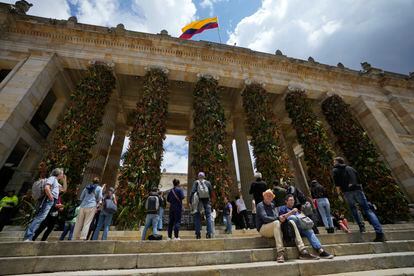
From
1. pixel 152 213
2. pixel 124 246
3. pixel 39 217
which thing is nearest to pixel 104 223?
pixel 152 213

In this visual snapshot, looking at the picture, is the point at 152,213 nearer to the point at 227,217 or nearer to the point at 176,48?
the point at 227,217

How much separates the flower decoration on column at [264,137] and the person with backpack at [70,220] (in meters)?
6.80

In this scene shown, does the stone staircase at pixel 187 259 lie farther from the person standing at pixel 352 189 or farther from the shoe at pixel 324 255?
the person standing at pixel 352 189

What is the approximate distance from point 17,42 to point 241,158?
500 inches

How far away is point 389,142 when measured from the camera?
11086 millimetres

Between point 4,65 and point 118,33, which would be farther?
point 118,33

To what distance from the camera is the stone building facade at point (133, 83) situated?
8703 millimetres

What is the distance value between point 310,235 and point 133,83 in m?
12.3

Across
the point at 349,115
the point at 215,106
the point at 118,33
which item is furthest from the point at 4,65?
the point at 349,115

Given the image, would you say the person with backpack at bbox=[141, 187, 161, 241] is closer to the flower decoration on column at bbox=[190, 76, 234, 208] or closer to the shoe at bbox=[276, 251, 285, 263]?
the flower decoration on column at bbox=[190, 76, 234, 208]

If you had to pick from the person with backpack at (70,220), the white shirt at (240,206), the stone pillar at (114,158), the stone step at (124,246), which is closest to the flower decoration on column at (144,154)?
the person with backpack at (70,220)

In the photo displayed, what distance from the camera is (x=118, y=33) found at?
9930mm

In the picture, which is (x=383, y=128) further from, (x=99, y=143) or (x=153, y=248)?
(x=99, y=143)

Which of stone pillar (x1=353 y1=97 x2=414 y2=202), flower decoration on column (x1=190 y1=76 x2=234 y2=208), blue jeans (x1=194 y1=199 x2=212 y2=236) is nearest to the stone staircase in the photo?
blue jeans (x1=194 y1=199 x2=212 y2=236)
